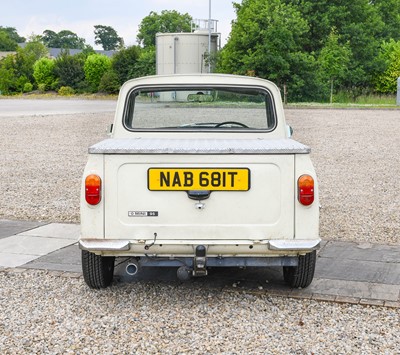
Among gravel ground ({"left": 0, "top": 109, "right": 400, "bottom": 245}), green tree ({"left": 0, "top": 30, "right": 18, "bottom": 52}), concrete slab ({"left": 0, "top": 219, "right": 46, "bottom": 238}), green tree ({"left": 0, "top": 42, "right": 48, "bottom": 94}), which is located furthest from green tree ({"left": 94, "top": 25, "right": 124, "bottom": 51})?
concrete slab ({"left": 0, "top": 219, "right": 46, "bottom": 238})

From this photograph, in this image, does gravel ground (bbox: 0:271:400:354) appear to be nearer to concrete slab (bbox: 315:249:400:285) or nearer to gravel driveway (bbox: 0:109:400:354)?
gravel driveway (bbox: 0:109:400:354)

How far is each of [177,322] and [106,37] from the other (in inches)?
5875

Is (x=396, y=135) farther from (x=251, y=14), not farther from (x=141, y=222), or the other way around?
(x=251, y=14)

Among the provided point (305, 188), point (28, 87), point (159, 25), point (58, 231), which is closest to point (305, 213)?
point (305, 188)

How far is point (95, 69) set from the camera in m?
69.9

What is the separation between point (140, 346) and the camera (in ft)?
12.2

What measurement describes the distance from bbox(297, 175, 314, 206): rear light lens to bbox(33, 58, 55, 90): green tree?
71.2 m

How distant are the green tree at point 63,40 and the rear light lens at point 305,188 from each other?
143 m

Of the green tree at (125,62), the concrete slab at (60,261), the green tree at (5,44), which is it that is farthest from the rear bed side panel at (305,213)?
the green tree at (5,44)

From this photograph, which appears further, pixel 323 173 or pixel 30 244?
pixel 323 173

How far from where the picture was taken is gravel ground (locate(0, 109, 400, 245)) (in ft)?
24.7

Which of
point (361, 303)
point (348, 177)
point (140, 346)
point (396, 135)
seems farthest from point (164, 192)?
point (396, 135)

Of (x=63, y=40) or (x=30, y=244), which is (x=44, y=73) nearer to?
(x=30, y=244)

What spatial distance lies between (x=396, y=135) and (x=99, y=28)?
5409 inches
